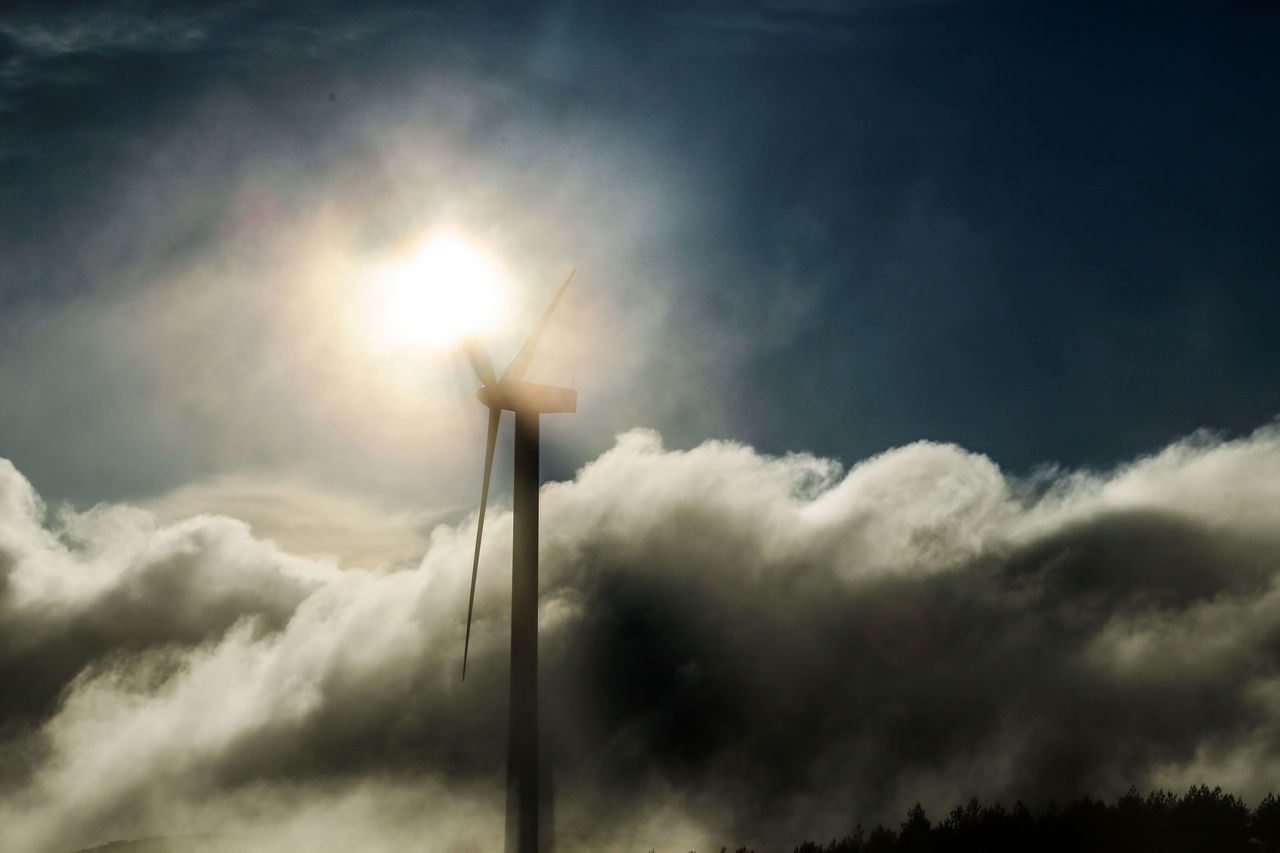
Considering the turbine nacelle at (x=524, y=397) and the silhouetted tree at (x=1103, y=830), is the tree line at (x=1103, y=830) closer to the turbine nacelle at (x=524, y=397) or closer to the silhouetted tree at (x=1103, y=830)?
the silhouetted tree at (x=1103, y=830)

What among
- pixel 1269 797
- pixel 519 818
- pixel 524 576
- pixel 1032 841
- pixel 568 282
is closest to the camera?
pixel 519 818

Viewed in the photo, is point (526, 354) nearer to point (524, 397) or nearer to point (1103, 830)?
point (524, 397)

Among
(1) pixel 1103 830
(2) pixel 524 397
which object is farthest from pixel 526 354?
(1) pixel 1103 830

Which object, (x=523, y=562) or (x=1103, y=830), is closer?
(x=523, y=562)

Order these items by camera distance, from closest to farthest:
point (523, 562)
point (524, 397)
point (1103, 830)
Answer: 1. point (523, 562)
2. point (524, 397)
3. point (1103, 830)

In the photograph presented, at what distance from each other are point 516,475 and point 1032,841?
96709 mm

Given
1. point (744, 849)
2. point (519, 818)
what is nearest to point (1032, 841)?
point (744, 849)

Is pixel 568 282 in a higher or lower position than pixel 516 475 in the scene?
higher

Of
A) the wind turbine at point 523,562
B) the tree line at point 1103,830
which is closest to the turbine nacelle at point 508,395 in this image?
the wind turbine at point 523,562

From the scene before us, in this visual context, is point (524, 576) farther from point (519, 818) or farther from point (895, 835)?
point (895, 835)

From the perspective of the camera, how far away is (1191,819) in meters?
104

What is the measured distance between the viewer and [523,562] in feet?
135

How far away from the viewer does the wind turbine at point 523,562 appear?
126 feet

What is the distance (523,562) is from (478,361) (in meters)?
11.3
